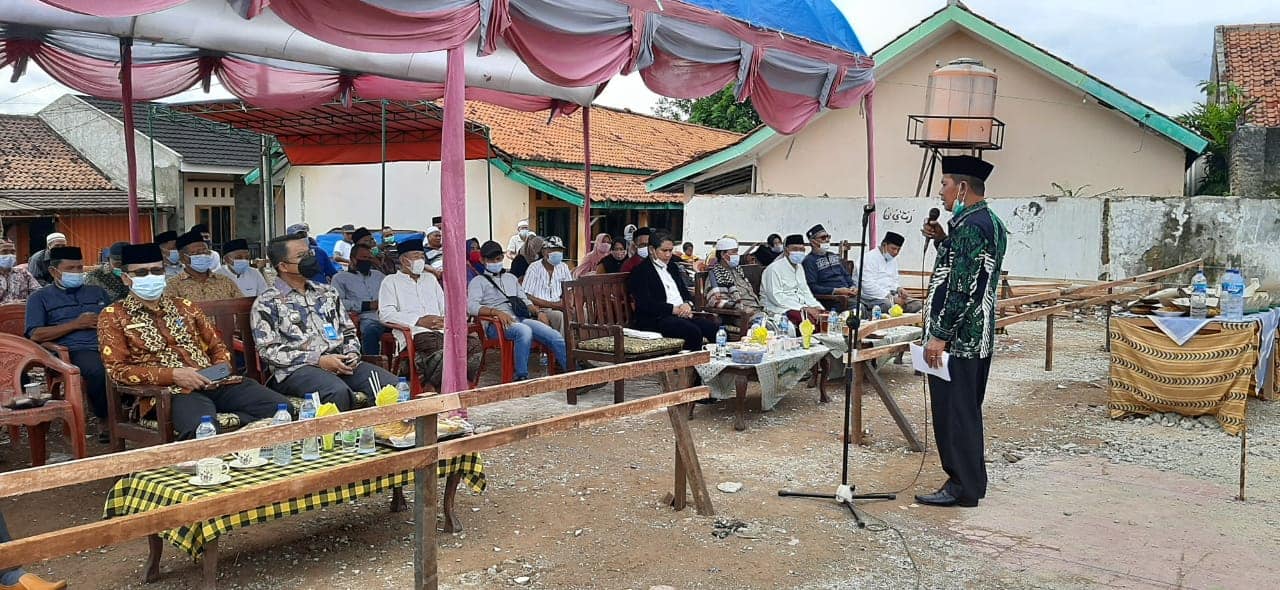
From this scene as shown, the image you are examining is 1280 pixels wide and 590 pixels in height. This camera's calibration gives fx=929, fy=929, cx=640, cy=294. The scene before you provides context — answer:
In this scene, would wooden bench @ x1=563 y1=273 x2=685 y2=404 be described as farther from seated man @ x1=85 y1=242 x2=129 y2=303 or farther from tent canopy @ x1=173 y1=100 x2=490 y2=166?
tent canopy @ x1=173 y1=100 x2=490 y2=166

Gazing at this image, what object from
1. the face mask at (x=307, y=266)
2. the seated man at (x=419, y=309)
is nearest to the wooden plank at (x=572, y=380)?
the face mask at (x=307, y=266)

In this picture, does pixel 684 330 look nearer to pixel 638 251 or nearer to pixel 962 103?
pixel 638 251

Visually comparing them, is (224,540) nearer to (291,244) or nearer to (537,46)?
(291,244)

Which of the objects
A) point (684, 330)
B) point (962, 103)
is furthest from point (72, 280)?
point (962, 103)

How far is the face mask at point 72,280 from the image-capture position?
6477 mm

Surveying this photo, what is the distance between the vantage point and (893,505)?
5324mm

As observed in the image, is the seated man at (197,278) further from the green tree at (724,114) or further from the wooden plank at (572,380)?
the green tree at (724,114)

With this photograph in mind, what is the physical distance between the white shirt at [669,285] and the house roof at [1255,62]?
41.7ft

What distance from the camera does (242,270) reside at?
8602 millimetres

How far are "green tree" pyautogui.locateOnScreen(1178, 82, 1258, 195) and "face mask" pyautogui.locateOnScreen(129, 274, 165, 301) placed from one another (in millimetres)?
16355

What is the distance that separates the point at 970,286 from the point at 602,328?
3.42m

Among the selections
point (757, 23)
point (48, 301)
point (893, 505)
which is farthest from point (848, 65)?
point (48, 301)

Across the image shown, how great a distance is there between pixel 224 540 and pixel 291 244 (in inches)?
87.3

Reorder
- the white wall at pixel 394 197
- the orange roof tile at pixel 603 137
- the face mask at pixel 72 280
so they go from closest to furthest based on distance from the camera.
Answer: the face mask at pixel 72 280
the white wall at pixel 394 197
the orange roof tile at pixel 603 137
